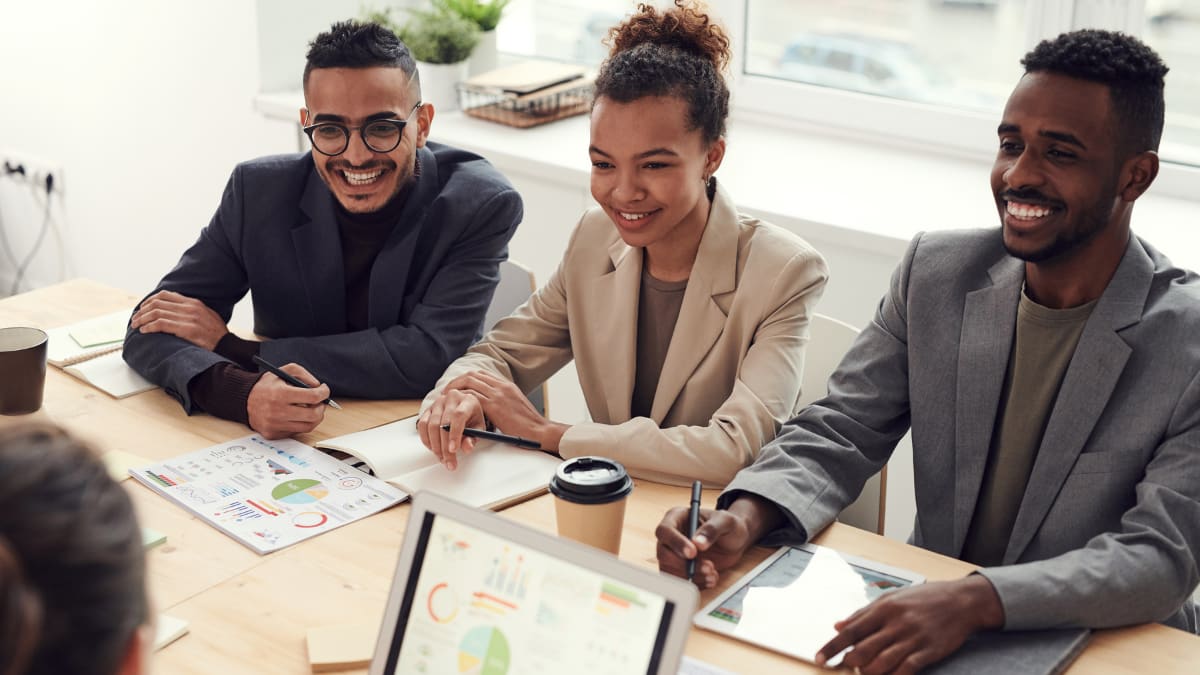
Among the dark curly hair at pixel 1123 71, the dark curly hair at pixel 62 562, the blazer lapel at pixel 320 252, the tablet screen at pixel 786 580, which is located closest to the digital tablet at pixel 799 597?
the tablet screen at pixel 786 580

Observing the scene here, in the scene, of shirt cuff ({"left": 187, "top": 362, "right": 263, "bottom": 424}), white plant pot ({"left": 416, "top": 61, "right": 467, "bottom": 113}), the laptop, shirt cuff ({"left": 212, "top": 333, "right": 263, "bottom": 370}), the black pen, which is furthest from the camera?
white plant pot ({"left": 416, "top": 61, "right": 467, "bottom": 113})

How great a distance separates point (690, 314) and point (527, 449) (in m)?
0.33

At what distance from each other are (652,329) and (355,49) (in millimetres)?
687

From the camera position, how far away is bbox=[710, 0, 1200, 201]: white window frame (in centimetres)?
276

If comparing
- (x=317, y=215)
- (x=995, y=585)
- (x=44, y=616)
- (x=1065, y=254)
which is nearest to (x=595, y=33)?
(x=317, y=215)

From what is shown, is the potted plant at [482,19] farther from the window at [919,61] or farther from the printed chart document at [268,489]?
the printed chart document at [268,489]

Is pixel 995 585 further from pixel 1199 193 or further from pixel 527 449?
pixel 1199 193

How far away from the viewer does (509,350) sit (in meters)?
2.09

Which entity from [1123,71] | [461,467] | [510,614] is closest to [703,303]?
[461,467]

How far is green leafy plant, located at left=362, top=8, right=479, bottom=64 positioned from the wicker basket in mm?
101

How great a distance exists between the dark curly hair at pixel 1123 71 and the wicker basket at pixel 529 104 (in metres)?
1.90

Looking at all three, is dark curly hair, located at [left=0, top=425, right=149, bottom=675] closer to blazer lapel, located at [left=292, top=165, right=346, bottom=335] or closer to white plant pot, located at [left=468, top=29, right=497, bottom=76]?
blazer lapel, located at [left=292, top=165, right=346, bottom=335]

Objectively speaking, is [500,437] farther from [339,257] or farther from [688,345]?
[339,257]

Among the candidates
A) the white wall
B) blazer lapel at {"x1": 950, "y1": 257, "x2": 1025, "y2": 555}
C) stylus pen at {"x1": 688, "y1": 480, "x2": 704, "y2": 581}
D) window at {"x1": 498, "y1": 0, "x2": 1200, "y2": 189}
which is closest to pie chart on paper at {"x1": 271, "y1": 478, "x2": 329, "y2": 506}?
stylus pen at {"x1": 688, "y1": 480, "x2": 704, "y2": 581}
